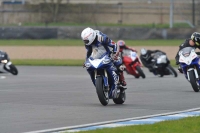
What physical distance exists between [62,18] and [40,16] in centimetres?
194

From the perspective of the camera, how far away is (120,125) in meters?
10.6

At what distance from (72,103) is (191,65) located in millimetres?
4626

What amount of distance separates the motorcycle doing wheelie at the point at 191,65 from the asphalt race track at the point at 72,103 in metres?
0.36

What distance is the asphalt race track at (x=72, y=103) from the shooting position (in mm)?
11328

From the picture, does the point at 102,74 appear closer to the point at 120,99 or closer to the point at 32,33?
the point at 120,99

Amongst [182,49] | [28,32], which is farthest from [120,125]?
[28,32]

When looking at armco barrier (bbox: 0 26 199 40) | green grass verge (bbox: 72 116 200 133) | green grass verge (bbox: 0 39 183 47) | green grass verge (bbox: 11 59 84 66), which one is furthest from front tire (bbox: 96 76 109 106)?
armco barrier (bbox: 0 26 199 40)

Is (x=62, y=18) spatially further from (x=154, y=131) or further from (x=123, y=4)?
(x=154, y=131)

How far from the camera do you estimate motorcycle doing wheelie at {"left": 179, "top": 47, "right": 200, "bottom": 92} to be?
1796 centimetres

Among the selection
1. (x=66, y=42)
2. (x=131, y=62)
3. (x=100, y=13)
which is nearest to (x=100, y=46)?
(x=131, y=62)

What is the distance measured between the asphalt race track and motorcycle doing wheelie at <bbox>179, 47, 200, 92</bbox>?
1.17 feet

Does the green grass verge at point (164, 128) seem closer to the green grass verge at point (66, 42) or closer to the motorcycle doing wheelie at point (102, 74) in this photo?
the motorcycle doing wheelie at point (102, 74)

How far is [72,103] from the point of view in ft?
48.0

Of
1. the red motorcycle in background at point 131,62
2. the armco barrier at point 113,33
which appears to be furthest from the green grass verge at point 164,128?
the armco barrier at point 113,33
